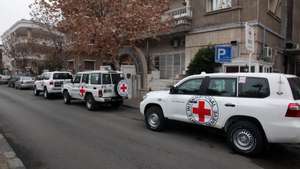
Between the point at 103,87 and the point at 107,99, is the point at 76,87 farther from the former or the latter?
the point at 107,99

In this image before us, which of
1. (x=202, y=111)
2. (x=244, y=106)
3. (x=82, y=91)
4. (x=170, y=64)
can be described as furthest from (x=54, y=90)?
(x=244, y=106)

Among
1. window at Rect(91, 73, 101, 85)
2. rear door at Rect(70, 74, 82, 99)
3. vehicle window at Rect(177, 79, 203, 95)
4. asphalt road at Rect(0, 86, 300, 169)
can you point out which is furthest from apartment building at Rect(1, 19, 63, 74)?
vehicle window at Rect(177, 79, 203, 95)

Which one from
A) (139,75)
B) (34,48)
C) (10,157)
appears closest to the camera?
(10,157)

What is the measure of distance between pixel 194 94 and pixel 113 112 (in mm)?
5709

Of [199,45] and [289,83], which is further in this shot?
[199,45]

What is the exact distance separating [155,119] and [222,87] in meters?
2.50

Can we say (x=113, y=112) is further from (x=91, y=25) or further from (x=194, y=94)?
(x=194, y=94)

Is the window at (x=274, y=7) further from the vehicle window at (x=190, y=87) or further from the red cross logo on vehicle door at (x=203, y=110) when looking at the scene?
the red cross logo on vehicle door at (x=203, y=110)

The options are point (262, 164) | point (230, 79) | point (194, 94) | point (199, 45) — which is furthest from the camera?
point (199, 45)

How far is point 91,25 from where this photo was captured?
13.2 metres

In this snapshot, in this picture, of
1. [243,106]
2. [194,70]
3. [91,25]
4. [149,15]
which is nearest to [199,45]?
[194,70]

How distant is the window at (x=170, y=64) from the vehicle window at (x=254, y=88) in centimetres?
1136

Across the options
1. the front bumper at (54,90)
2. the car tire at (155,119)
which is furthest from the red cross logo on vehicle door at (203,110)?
the front bumper at (54,90)

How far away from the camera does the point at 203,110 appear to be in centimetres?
696
